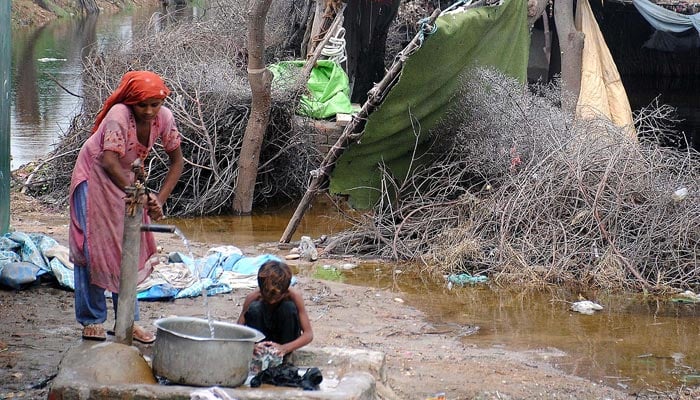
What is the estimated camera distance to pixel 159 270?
6570 millimetres

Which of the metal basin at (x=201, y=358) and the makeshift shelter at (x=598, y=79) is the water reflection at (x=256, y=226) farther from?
the metal basin at (x=201, y=358)

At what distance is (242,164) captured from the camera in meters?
9.57

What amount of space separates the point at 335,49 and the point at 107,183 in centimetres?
793

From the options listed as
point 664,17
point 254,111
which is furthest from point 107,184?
point 664,17

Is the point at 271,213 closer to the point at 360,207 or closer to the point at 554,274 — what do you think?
the point at 360,207

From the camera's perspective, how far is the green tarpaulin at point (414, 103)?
7812 millimetres

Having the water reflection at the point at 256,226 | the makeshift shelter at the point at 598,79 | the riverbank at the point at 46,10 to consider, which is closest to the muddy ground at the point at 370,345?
the water reflection at the point at 256,226

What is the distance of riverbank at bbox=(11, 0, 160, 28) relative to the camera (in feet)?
111

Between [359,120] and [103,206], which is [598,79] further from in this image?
[103,206]

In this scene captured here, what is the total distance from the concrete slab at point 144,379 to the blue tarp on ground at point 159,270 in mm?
1946

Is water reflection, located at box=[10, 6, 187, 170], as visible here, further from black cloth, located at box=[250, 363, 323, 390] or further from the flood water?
black cloth, located at box=[250, 363, 323, 390]

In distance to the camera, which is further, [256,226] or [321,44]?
[321,44]

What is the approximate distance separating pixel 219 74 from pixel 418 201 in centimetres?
290

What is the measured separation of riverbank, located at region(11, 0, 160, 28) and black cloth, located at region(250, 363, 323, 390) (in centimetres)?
3128
